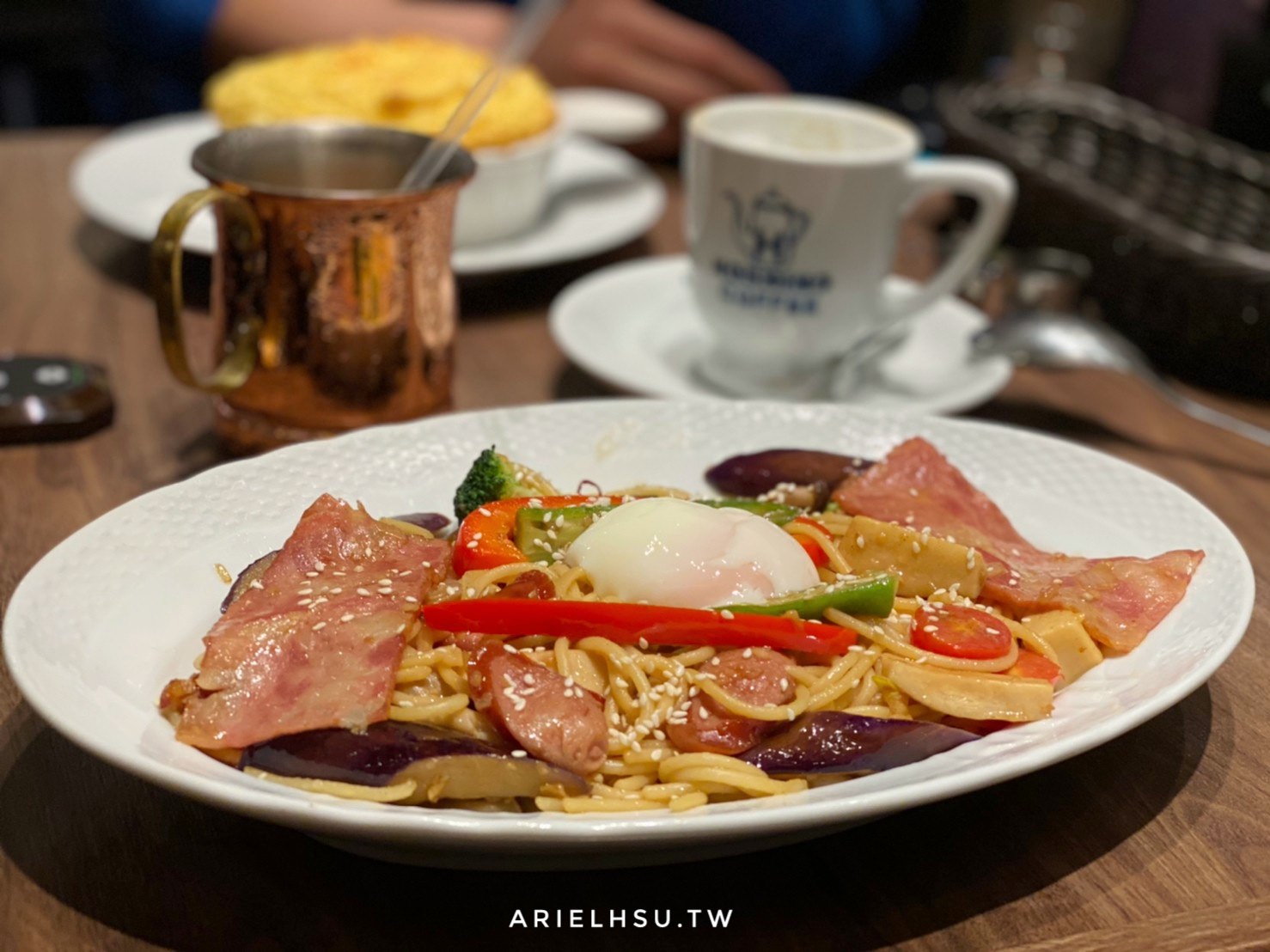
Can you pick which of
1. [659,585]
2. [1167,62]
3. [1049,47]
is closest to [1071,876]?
[659,585]

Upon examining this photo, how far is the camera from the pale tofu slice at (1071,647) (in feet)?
4.41

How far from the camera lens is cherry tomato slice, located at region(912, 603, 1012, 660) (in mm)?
1330

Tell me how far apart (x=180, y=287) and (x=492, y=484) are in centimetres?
58

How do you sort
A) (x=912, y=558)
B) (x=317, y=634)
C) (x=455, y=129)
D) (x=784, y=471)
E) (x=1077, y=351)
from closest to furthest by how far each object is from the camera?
(x=317, y=634)
(x=912, y=558)
(x=784, y=471)
(x=455, y=129)
(x=1077, y=351)

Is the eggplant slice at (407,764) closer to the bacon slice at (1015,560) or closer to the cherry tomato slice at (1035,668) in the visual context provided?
the cherry tomato slice at (1035,668)

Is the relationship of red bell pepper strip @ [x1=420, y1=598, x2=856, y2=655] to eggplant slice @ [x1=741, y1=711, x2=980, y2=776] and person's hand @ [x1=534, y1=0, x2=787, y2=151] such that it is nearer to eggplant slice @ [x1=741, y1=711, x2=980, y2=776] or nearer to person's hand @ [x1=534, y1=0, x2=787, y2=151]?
eggplant slice @ [x1=741, y1=711, x2=980, y2=776]

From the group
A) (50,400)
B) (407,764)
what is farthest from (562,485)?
(50,400)

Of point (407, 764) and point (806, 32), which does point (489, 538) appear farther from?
point (806, 32)

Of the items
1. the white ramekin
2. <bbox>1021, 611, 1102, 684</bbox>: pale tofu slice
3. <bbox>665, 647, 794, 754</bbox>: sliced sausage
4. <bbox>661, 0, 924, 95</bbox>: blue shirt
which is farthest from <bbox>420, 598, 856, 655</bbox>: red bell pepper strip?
<bbox>661, 0, 924, 95</bbox>: blue shirt

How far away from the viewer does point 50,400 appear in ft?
6.57

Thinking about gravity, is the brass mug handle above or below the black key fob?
above

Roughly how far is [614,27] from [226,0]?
49.8 inches

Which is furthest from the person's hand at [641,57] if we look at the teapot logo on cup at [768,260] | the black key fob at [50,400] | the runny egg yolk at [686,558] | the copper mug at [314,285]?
the runny egg yolk at [686,558]

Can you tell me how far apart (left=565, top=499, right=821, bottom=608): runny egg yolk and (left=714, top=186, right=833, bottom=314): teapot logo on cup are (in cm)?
96
